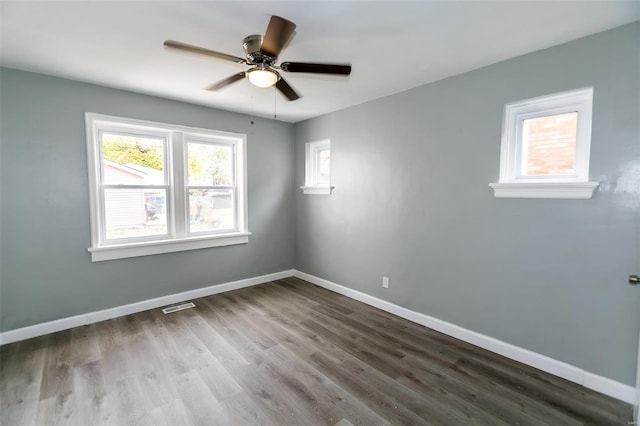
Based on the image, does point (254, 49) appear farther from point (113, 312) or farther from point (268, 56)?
point (113, 312)

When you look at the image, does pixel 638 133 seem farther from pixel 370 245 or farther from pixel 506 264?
pixel 370 245

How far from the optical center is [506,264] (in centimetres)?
242

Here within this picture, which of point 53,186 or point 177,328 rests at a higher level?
point 53,186

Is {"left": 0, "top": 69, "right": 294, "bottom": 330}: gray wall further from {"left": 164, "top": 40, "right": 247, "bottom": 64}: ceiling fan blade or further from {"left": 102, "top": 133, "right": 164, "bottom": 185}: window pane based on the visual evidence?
{"left": 164, "top": 40, "right": 247, "bottom": 64}: ceiling fan blade

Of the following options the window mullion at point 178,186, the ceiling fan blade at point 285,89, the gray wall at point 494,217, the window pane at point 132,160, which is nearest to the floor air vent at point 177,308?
the window mullion at point 178,186

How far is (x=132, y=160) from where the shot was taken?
10.7ft

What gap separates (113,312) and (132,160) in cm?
172

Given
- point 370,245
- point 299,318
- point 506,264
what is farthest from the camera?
point 370,245

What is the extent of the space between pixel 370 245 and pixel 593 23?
2.62 m

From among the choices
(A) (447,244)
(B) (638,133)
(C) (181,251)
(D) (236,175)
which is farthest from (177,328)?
(B) (638,133)

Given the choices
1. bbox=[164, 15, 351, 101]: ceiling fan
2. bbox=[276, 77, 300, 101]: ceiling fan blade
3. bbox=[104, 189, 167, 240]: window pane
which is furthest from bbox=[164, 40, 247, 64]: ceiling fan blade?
bbox=[104, 189, 167, 240]: window pane

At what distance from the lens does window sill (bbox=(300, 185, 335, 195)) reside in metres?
4.01

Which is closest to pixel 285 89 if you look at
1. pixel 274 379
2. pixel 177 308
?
pixel 274 379

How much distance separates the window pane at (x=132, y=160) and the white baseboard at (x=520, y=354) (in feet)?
9.95
